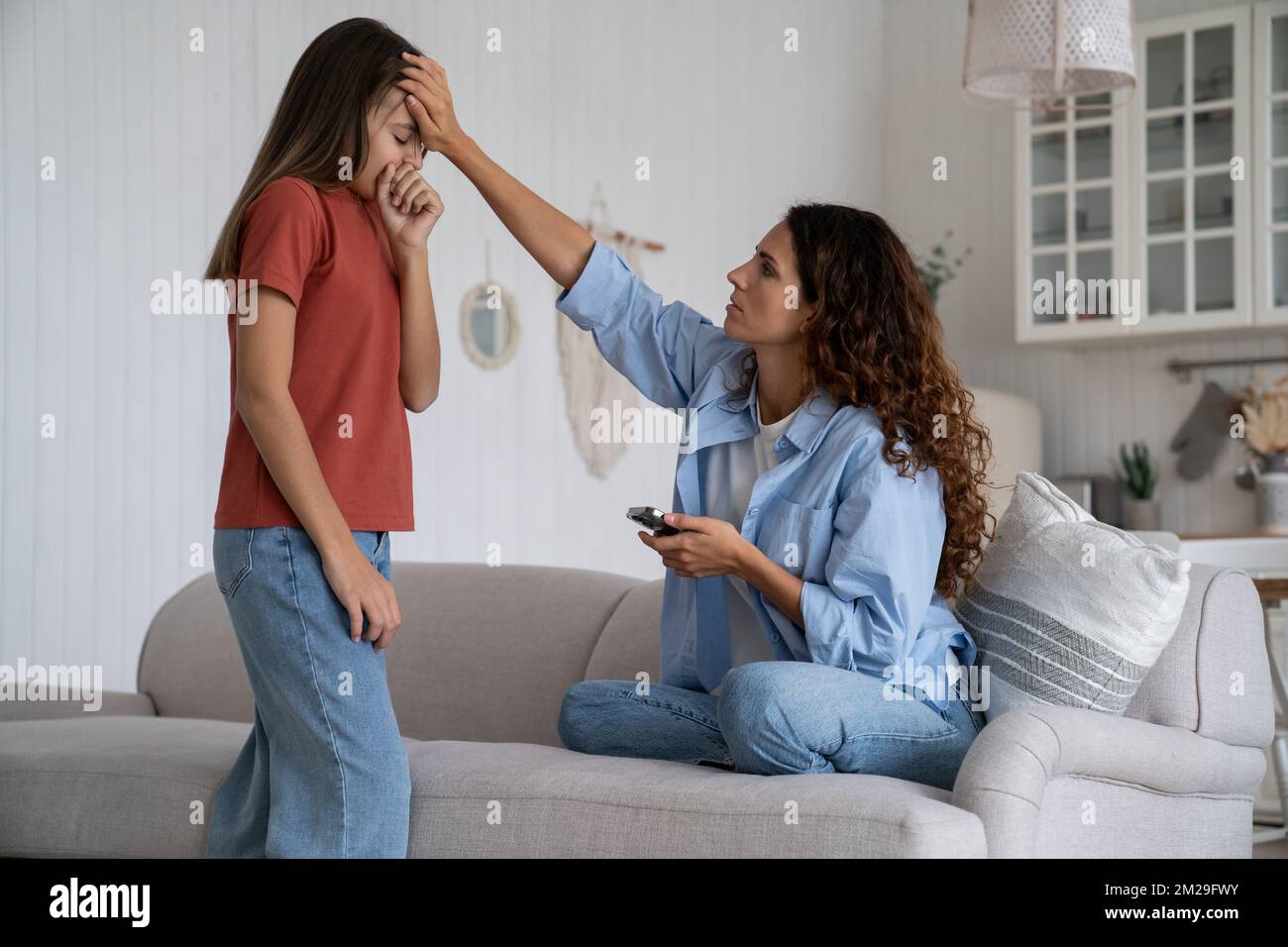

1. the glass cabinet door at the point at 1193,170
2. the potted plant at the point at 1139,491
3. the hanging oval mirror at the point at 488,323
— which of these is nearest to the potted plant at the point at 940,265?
the glass cabinet door at the point at 1193,170

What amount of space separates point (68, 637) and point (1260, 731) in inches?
102

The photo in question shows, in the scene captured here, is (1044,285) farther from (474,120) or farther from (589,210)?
(474,120)

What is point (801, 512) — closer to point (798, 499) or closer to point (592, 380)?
point (798, 499)

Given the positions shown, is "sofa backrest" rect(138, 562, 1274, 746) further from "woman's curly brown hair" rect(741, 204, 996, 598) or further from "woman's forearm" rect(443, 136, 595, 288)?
"woman's forearm" rect(443, 136, 595, 288)

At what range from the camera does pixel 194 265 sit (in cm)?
341

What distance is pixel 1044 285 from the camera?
505cm

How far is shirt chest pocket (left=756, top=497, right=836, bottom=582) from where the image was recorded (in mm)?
1877

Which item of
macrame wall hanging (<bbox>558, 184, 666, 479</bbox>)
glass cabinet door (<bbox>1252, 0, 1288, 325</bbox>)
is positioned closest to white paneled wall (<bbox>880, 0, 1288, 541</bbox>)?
glass cabinet door (<bbox>1252, 0, 1288, 325</bbox>)

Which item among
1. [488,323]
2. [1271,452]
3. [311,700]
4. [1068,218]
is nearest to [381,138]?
[311,700]

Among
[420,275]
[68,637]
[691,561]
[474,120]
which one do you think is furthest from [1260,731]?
[474,120]

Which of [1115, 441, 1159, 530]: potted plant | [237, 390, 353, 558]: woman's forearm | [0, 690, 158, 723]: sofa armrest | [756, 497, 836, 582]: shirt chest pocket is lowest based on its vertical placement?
[0, 690, 158, 723]: sofa armrest

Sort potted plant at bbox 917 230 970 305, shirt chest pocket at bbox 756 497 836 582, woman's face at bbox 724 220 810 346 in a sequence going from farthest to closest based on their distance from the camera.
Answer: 1. potted plant at bbox 917 230 970 305
2. woman's face at bbox 724 220 810 346
3. shirt chest pocket at bbox 756 497 836 582

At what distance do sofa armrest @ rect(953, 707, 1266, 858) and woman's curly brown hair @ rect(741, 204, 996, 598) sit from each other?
14.1 inches

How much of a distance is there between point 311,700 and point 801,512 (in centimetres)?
74
